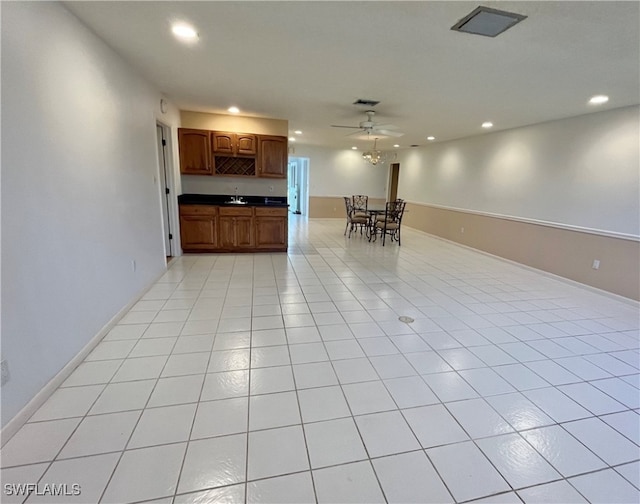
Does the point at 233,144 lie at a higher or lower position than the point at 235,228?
higher

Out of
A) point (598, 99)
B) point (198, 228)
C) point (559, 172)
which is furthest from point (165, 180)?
point (559, 172)

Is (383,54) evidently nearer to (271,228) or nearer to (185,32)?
(185,32)

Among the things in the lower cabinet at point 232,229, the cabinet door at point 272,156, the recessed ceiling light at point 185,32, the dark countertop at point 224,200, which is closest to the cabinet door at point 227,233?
the lower cabinet at point 232,229

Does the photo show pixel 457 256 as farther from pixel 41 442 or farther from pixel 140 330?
pixel 41 442

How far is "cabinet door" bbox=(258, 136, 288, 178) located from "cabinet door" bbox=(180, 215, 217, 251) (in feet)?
4.29

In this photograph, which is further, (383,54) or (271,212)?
(271,212)

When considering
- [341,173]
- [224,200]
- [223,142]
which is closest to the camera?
[223,142]

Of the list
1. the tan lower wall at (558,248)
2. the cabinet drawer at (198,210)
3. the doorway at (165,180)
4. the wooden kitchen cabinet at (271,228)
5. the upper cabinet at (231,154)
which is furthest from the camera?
the wooden kitchen cabinet at (271,228)

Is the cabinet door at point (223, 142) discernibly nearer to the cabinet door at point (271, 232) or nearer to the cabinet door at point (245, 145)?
the cabinet door at point (245, 145)

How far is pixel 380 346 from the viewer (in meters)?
2.56

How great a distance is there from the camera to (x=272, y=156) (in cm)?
560

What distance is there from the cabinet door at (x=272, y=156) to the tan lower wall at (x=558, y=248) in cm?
419

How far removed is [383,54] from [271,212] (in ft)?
11.1

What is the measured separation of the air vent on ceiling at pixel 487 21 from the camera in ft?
6.36
